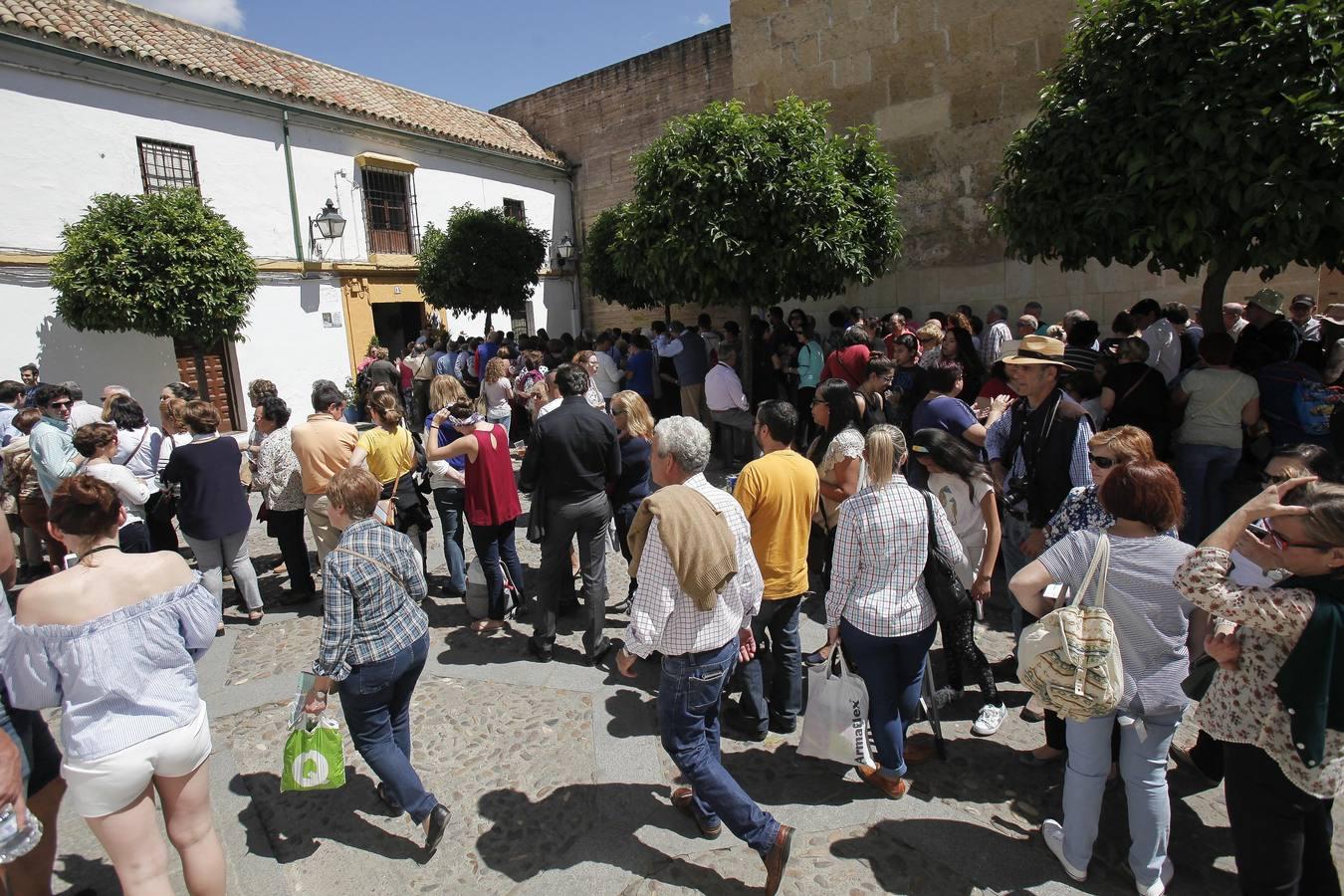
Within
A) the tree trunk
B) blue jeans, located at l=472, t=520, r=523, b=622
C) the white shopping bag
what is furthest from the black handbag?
the tree trunk

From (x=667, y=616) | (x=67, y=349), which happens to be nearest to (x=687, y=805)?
(x=667, y=616)

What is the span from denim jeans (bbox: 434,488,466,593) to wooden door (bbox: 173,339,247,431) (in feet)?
31.9

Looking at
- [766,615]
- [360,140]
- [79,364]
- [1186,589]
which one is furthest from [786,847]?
[360,140]

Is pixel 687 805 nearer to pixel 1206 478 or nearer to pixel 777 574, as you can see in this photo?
pixel 777 574

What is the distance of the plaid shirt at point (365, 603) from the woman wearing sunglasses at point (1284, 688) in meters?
2.65

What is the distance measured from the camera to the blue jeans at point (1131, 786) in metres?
2.44

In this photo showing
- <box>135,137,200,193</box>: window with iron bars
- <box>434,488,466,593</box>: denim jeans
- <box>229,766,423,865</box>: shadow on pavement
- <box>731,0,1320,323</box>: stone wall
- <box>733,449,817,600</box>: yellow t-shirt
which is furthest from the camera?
<box>135,137,200,193</box>: window with iron bars

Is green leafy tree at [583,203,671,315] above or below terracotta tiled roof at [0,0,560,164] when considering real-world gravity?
below

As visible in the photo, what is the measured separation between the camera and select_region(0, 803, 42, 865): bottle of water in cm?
207

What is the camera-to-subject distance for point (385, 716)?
2887 mm

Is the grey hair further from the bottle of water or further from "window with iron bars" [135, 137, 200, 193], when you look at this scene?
"window with iron bars" [135, 137, 200, 193]

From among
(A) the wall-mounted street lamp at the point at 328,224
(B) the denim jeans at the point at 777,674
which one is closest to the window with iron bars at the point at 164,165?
(A) the wall-mounted street lamp at the point at 328,224

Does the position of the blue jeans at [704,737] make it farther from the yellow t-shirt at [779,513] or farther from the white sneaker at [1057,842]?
the white sneaker at [1057,842]

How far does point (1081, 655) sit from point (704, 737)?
50.7 inches
